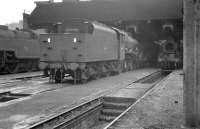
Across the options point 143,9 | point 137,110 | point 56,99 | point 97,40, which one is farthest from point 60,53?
point 143,9

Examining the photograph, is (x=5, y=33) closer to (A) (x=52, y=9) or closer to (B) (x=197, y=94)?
(A) (x=52, y=9)

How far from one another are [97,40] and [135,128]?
1031cm

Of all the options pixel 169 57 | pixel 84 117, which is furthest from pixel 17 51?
pixel 84 117

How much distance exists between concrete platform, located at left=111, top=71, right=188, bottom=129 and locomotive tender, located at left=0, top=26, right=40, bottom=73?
14.6 metres

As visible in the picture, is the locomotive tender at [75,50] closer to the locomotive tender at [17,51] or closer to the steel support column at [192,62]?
the locomotive tender at [17,51]

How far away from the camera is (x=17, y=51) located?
24.5 metres

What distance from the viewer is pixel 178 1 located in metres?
35.5

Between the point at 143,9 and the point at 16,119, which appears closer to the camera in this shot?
the point at 16,119

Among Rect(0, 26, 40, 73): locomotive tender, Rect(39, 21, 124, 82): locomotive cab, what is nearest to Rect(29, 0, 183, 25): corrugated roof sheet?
Rect(0, 26, 40, 73): locomotive tender

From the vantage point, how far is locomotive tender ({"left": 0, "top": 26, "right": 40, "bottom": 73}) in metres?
23.1

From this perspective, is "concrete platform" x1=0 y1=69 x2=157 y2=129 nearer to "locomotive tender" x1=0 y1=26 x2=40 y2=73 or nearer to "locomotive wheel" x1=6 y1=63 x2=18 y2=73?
"locomotive tender" x1=0 y1=26 x2=40 y2=73

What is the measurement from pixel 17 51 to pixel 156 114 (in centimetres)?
1800

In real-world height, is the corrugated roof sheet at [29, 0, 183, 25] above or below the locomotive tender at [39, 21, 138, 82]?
above

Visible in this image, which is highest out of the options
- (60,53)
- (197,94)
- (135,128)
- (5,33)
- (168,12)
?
(168,12)
